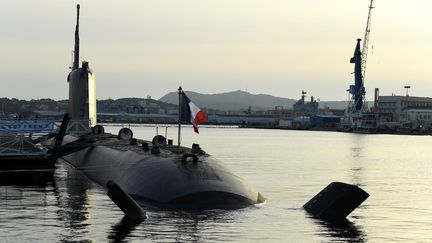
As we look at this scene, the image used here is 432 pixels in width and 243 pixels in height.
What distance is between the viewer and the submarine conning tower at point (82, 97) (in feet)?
178

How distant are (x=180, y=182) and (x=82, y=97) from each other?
30.6 m

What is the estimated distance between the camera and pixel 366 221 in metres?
26.5

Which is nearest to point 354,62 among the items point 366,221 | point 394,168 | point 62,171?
point 394,168

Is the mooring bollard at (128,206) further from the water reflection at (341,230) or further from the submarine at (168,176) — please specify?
the water reflection at (341,230)

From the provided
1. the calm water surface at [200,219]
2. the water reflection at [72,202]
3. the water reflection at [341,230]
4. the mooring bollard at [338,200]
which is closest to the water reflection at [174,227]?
the calm water surface at [200,219]

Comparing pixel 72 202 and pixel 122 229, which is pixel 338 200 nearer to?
pixel 122 229

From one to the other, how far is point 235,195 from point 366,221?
4.93 metres

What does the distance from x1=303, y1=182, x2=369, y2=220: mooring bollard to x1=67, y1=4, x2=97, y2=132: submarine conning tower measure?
3069cm

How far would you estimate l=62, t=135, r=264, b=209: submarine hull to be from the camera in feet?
83.5

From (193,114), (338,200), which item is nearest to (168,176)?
(193,114)

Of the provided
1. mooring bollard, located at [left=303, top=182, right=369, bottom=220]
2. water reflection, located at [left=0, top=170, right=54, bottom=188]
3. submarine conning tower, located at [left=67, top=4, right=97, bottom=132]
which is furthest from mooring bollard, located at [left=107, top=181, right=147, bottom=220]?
submarine conning tower, located at [left=67, top=4, right=97, bottom=132]

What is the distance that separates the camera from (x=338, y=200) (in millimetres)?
25547

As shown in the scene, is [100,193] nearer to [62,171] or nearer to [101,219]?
[101,219]

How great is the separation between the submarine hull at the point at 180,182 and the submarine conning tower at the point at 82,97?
2164 centimetres
